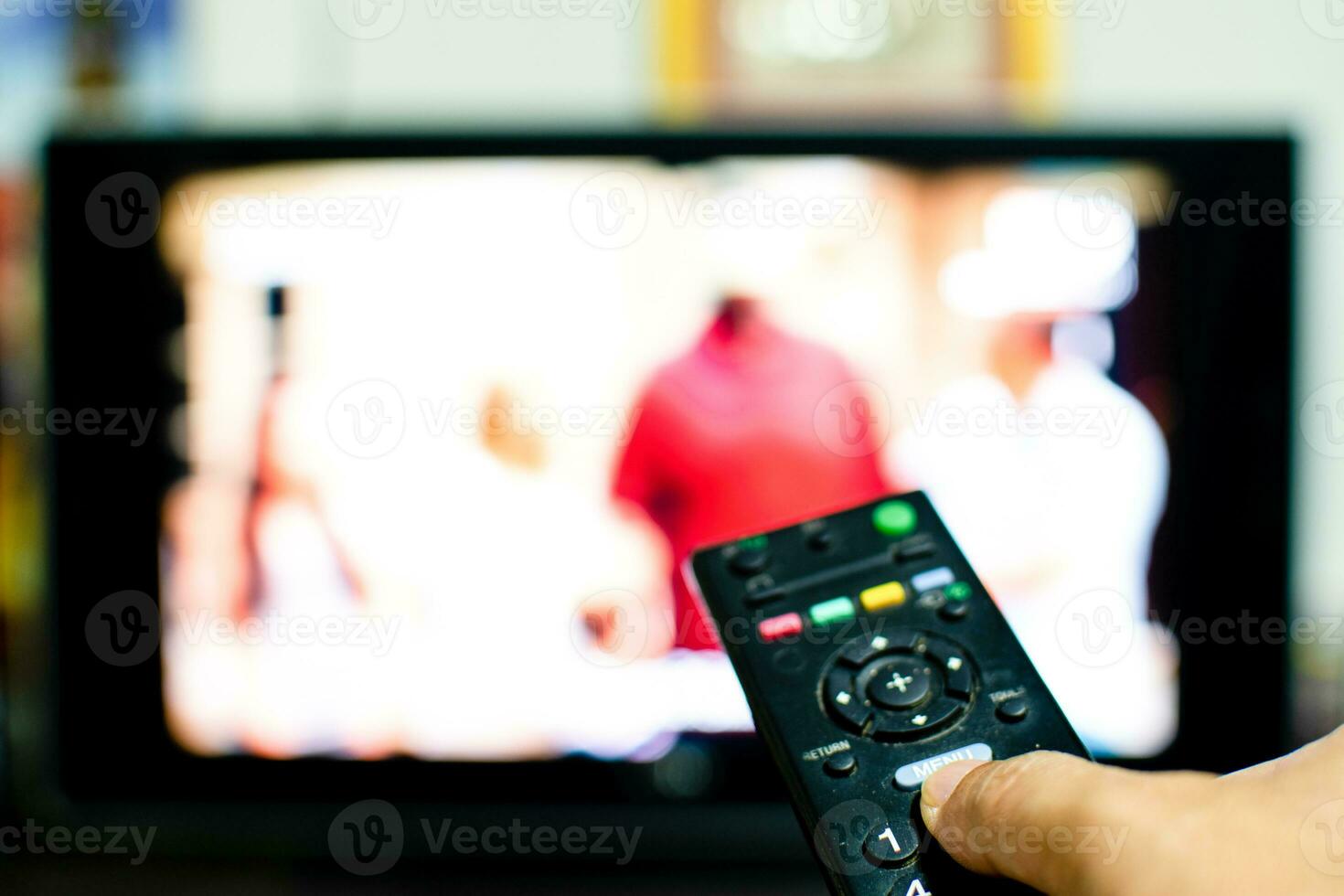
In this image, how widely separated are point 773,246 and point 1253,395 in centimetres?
31

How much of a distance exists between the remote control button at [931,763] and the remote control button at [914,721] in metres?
0.01

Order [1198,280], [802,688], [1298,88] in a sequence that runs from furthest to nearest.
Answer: [1298,88]
[1198,280]
[802,688]

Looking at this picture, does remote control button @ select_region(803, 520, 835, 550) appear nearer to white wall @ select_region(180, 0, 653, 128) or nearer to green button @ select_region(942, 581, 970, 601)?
green button @ select_region(942, 581, 970, 601)

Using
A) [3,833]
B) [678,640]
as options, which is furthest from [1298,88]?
[3,833]

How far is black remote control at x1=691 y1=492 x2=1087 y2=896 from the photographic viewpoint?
1.03 feet

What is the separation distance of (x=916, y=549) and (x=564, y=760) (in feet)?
1.00

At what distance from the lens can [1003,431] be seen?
0.61 m

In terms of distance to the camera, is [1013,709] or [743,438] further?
[743,438]

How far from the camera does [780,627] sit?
384mm

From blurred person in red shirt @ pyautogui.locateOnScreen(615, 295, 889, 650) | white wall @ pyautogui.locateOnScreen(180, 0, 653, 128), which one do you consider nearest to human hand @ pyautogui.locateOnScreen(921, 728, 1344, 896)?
blurred person in red shirt @ pyautogui.locateOnScreen(615, 295, 889, 650)

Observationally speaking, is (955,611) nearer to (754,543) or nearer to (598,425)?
(754,543)

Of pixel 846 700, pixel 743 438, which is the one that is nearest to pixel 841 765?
pixel 846 700

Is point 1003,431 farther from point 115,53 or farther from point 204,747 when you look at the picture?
point 115,53

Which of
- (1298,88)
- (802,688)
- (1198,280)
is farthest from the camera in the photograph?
(1298,88)
